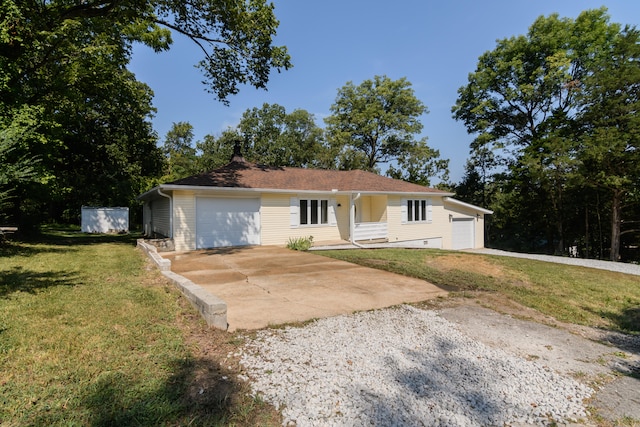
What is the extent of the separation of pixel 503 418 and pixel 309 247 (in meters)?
10.8

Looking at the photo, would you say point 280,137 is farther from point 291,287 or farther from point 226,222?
point 291,287

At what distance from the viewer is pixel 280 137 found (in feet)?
111

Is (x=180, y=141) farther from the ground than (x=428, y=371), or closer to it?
farther from the ground

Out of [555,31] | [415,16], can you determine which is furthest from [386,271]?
[555,31]

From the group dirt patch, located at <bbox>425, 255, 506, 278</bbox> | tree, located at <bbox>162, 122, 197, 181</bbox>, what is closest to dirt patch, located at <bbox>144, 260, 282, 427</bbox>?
dirt patch, located at <bbox>425, 255, 506, 278</bbox>

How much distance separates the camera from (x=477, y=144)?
24812 millimetres

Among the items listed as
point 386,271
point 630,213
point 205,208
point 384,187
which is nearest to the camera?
point 386,271

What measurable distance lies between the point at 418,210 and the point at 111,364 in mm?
16866

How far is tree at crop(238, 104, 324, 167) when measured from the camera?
108 ft

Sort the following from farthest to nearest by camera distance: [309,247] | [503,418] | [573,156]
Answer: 1. [573,156]
2. [309,247]
3. [503,418]

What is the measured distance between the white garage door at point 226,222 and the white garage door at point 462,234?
13.0 metres

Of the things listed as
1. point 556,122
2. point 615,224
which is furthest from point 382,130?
Answer: point 615,224

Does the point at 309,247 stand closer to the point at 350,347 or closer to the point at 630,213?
the point at 350,347

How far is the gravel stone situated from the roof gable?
9.85 m
